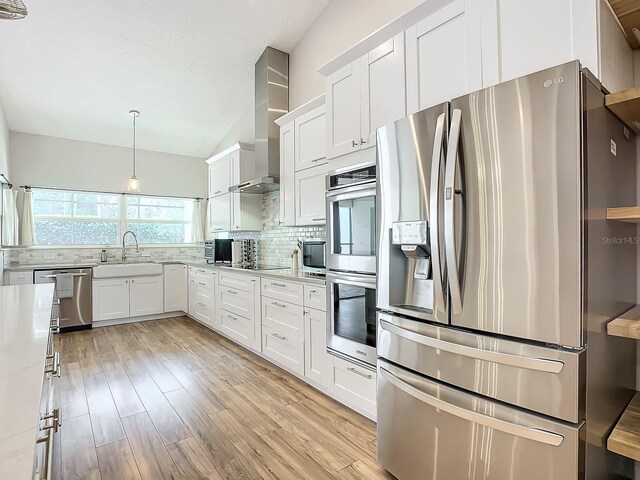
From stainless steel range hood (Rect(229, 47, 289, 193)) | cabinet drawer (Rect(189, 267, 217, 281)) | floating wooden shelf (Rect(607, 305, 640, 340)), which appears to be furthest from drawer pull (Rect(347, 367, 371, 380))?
cabinet drawer (Rect(189, 267, 217, 281))

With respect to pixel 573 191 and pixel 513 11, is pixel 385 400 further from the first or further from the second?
pixel 513 11

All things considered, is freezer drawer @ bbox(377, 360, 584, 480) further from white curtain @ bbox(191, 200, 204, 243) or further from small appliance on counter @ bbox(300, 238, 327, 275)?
white curtain @ bbox(191, 200, 204, 243)

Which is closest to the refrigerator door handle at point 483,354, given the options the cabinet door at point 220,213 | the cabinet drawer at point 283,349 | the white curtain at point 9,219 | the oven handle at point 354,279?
the oven handle at point 354,279

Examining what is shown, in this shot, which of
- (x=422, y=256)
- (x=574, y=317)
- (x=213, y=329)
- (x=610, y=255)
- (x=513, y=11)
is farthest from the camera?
(x=213, y=329)

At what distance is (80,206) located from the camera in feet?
17.5

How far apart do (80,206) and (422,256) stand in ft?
18.4

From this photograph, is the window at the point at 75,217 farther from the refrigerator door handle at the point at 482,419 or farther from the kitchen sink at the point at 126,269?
the refrigerator door handle at the point at 482,419

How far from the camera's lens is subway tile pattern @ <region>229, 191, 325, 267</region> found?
13.8 ft

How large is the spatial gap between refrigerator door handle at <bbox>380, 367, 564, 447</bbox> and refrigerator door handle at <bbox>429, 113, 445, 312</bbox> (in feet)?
1.26

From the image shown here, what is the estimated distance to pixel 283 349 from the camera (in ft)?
10.3

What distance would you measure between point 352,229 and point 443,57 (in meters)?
1.10

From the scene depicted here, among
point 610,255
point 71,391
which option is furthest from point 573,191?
point 71,391

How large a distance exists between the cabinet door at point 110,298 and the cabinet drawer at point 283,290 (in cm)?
291

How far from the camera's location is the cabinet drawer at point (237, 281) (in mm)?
3637
